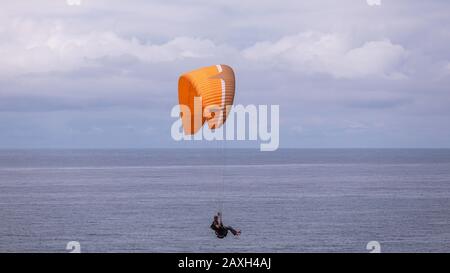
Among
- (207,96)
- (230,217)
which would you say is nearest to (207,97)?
(207,96)

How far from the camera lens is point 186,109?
126ft

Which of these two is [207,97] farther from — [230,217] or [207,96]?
[230,217]

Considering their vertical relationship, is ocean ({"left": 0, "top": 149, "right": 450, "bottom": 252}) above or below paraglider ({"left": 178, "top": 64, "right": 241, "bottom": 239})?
above

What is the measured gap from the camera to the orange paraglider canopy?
37.2 m

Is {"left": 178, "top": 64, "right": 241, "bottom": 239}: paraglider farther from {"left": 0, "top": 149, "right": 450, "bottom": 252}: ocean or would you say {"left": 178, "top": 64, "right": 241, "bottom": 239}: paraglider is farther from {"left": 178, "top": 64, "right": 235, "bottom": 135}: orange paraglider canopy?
{"left": 0, "top": 149, "right": 450, "bottom": 252}: ocean

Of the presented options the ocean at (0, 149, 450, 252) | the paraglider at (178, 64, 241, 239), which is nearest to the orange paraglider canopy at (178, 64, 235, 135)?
the paraglider at (178, 64, 241, 239)

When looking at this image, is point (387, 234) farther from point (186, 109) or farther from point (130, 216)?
point (186, 109)

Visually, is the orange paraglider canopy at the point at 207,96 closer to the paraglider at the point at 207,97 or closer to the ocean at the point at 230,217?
the paraglider at the point at 207,97

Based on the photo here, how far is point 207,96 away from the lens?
3722 centimetres

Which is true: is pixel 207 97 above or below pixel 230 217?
below

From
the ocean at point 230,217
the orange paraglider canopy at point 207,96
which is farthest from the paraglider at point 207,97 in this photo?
the ocean at point 230,217

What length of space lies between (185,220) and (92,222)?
13.2 m

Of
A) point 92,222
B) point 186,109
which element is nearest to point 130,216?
point 92,222

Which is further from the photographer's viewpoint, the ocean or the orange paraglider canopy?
the ocean
